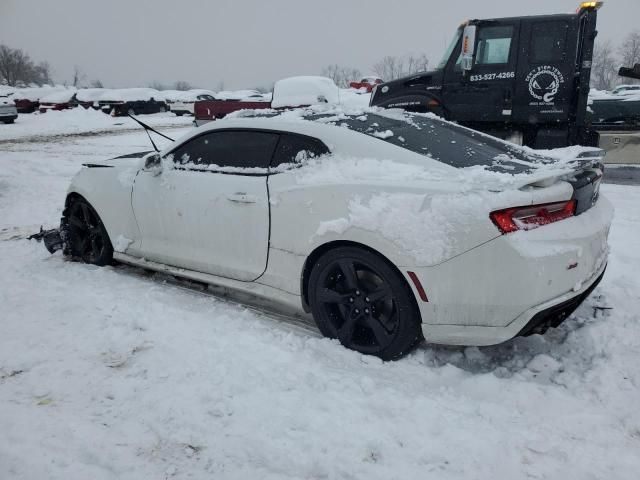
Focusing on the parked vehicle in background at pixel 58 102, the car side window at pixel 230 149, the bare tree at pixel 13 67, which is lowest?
the car side window at pixel 230 149

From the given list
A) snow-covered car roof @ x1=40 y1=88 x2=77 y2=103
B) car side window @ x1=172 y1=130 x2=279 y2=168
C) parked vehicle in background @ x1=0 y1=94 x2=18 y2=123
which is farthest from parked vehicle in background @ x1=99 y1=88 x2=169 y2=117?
car side window @ x1=172 y1=130 x2=279 y2=168

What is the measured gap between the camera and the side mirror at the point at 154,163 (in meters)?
3.78

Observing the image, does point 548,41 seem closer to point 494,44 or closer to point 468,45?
point 494,44

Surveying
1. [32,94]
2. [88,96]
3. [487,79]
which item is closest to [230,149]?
[487,79]

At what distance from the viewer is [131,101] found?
95.3ft

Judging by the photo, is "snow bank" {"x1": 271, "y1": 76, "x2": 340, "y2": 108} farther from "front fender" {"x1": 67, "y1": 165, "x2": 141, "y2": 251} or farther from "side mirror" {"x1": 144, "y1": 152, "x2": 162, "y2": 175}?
"side mirror" {"x1": 144, "y1": 152, "x2": 162, "y2": 175}

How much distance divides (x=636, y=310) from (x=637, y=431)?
1379mm

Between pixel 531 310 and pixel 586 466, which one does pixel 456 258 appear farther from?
pixel 586 466

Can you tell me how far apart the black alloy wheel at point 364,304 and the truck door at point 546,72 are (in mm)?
6219

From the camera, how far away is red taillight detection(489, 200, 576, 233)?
237 cm

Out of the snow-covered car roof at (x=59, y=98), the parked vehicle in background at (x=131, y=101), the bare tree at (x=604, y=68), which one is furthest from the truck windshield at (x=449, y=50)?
the bare tree at (x=604, y=68)

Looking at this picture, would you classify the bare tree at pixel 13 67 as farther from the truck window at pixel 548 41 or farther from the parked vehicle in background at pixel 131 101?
the truck window at pixel 548 41

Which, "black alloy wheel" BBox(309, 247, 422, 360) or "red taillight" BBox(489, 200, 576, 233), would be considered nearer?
"red taillight" BBox(489, 200, 576, 233)

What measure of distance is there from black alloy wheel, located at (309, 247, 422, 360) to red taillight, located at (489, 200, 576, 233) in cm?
61
